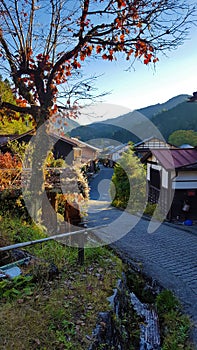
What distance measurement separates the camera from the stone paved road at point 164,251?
4.66 m

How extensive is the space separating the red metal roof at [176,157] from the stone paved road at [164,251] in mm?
2555

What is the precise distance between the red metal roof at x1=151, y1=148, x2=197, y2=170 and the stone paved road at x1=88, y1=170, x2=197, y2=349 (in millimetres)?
2555

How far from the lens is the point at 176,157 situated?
36.0 feet

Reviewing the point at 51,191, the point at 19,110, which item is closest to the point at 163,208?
the point at 51,191

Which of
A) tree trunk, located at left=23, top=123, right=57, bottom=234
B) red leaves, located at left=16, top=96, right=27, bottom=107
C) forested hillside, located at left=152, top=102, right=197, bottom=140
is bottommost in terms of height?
tree trunk, located at left=23, top=123, right=57, bottom=234

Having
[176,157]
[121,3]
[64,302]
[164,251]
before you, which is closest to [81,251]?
[64,302]

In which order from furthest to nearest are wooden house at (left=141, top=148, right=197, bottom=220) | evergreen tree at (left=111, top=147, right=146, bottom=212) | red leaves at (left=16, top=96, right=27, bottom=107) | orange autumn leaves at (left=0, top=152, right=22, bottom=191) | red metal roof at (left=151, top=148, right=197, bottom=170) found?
evergreen tree at (left=111, top=147, right=146, bottom=212) < red metal roof at (left=151, top=148, right=197, bottom=170) < wooden house at (left=141, top=148, right=197, bottom=220) < orange autumn leaves at (left=0, top=152, right=22, bottom=191) < red leaves at (left=16, top=96, right=27, bottom=107)

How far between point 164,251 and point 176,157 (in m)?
5.35

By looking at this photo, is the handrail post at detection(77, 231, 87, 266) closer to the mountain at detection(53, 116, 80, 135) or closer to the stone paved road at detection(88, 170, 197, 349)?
the stone paved road at detection(88, 170, 197, 349)

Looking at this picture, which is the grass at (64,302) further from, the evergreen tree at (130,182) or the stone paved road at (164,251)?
the evergreen tree at (130,182)

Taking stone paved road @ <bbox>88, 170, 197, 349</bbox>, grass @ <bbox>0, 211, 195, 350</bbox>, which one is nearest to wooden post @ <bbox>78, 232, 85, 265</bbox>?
grass @ <bbox>0, 211, 195, 350</bbox>

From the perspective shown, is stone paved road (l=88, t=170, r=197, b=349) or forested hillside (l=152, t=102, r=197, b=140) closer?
stone paved road (l=88, t=170, r=197, b=349)

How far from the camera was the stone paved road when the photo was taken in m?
4.66

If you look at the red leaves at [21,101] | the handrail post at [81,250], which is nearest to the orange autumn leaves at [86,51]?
the red leaves at [21,101]
